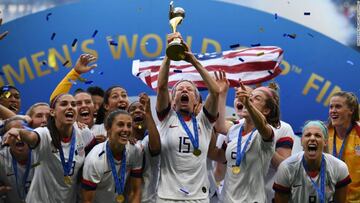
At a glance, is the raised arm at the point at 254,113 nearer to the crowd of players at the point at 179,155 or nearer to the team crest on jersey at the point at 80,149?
the crowd of players at the point at 179,155

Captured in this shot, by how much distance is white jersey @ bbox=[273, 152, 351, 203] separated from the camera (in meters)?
6.16

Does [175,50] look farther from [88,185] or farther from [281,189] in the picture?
Result: [281,189]

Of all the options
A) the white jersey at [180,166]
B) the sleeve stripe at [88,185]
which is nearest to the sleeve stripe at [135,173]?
the white jersey at [180,166]

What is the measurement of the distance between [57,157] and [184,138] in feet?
3.13

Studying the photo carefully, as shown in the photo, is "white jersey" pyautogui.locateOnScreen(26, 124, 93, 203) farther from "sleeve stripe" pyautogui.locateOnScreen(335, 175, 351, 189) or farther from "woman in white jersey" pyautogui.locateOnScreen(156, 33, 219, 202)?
"sleeve stripe" pyautogui.locateOnScreen(335, 175, 351, 189)

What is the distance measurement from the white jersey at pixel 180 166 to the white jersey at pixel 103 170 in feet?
0.76

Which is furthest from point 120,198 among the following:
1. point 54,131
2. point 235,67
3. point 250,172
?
point 235,67

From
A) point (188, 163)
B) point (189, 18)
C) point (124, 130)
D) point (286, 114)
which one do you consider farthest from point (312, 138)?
point (189, 18)

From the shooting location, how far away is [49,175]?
617 cm

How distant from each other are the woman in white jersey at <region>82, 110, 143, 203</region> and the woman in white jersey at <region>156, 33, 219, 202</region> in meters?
0.24

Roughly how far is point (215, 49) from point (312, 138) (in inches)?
110

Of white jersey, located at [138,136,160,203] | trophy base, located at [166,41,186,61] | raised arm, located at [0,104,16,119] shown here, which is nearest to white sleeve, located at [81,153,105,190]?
white jersey, located at [138,136,160,203]

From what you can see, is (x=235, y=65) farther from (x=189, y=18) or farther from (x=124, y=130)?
(x=124, y=130)

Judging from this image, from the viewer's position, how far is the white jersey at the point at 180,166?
6.04m
